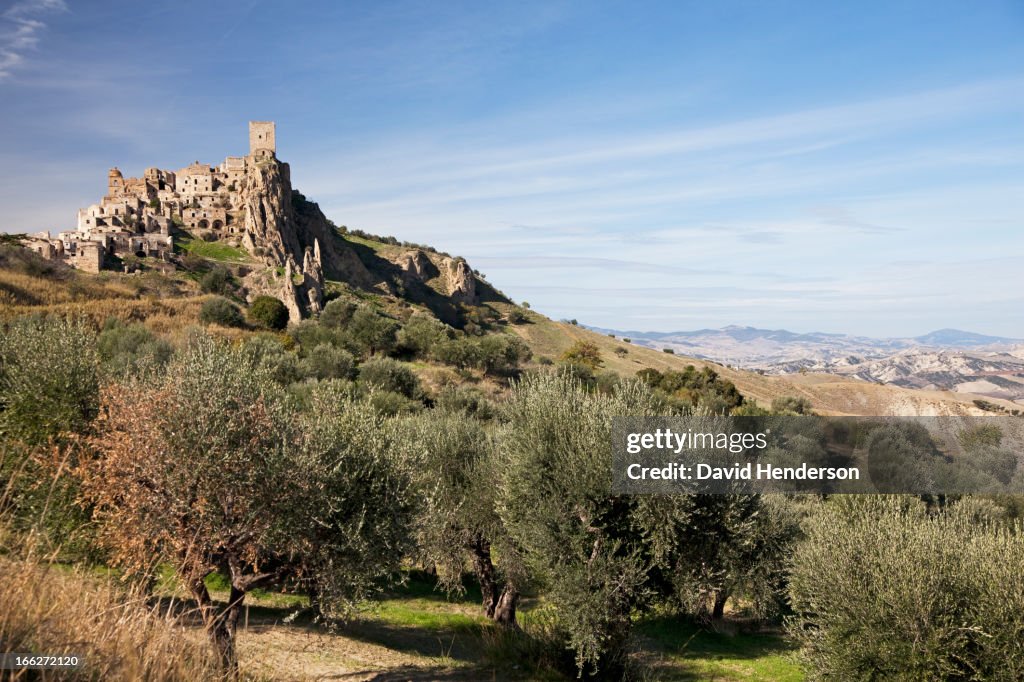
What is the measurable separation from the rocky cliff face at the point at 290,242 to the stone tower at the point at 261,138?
674 cm

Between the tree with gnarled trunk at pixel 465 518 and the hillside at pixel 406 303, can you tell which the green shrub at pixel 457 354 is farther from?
the tree with gnarled trunk at pixel 465 518

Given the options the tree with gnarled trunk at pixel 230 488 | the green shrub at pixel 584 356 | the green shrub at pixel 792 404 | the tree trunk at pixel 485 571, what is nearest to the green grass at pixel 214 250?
the green shrub at pixel 584 356

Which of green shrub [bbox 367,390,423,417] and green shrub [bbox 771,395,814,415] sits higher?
green shrub [bbox 367,390,423,417]

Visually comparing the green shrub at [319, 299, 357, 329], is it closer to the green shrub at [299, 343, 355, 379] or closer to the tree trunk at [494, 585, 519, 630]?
the green shrub at [299, 343, 355, 379]

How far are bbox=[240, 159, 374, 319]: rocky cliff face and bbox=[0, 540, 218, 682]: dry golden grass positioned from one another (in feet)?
277

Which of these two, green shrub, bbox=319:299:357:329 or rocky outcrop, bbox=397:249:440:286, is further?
rocky outcrop, bbox=397:249:440:286

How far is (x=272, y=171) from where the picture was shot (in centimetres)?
11425

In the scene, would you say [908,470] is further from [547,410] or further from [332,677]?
[332,677]

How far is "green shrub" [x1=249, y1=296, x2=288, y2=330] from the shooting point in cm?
7831

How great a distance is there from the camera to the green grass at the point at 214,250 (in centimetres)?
10106

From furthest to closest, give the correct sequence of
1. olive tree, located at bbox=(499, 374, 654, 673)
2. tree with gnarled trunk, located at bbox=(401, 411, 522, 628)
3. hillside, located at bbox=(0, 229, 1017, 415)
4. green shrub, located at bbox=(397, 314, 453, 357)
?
green shrub, located at bbox=(397, 314, 453, 357)
hillside, located at bbox=(0, 229, 1017, 415)
tree with gnarled trunk, located at bbox=(401, 411, 522, 628)
olive tree, located at bbox=(499, 374, 654, 673)

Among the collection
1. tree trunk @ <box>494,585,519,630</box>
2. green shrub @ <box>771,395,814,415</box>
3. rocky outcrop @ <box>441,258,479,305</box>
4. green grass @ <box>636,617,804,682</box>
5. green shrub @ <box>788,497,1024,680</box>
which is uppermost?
rocky outcrop @ <box>441,258,479,305</box>

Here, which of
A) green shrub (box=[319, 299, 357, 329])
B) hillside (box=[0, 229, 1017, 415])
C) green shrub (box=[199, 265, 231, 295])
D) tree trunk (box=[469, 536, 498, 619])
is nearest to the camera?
tree trunk (box=[469, 536, 498, 619])

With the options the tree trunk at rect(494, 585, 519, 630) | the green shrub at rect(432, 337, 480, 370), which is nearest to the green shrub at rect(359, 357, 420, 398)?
the green shrub at rect(432, 337, 480, 370)
